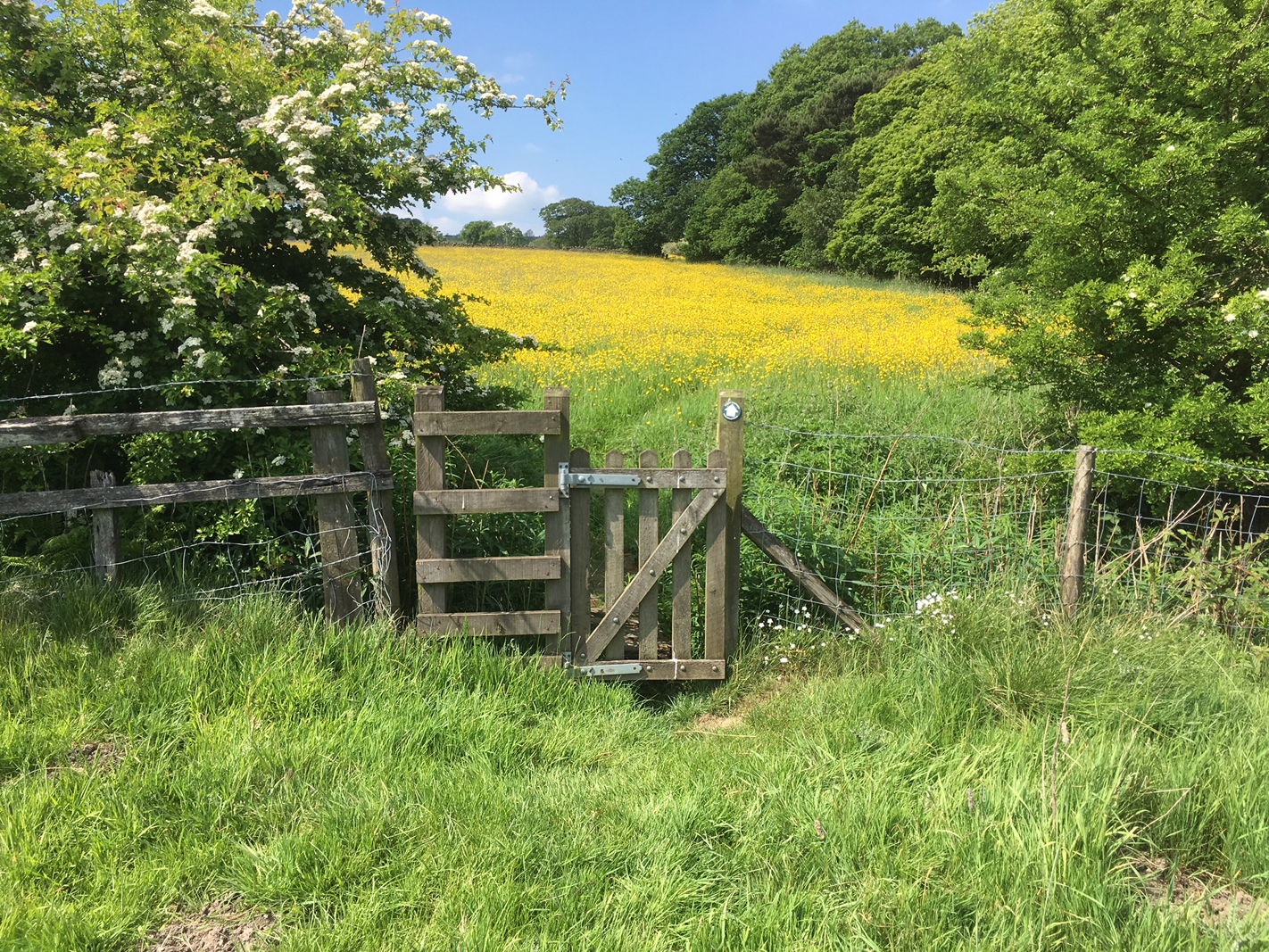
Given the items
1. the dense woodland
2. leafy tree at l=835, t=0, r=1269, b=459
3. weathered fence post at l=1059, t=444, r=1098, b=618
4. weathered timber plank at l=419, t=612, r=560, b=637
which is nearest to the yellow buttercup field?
the dense woodland

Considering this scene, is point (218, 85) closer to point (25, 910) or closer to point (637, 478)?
point (637, 478)

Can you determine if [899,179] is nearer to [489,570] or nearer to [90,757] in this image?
[489,570]

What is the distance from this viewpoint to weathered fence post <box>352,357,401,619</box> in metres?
4.36

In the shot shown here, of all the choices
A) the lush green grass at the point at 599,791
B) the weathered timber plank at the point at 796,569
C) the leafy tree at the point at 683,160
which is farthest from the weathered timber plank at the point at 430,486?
the leafy tree at the point at 683,160

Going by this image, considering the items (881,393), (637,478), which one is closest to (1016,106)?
(881,393)

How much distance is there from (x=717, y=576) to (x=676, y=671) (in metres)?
0.64

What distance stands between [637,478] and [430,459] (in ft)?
4.04

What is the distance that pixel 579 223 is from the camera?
10675 centimetres

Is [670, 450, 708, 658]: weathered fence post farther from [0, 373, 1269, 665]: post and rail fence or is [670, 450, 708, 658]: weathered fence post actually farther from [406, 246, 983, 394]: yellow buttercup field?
[406, 246, 983, 394]: yellow buttercup field

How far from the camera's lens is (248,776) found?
3.13 metres

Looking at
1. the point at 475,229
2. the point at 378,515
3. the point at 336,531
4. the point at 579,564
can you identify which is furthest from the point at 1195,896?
the point at 475,229

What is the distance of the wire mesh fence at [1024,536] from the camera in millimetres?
4949

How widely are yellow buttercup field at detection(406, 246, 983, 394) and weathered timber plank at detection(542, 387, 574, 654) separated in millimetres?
2866

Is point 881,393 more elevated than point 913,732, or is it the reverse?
point 881,393
